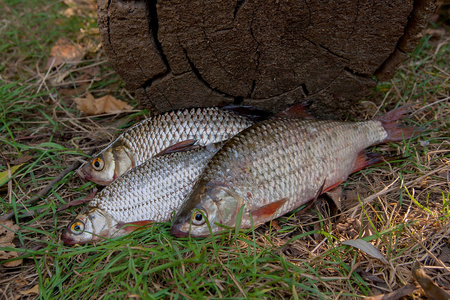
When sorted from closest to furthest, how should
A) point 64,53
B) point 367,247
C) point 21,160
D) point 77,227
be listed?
point 367,247 < point 77,227 < point 21,160 < point 64,53

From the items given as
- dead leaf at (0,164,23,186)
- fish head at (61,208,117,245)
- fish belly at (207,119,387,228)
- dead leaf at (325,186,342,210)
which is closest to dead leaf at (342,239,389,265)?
dead leaf at (325,186,342,210)

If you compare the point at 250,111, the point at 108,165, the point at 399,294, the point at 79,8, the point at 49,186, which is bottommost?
the point at 399,294

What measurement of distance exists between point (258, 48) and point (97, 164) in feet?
5.09

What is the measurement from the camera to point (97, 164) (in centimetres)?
273

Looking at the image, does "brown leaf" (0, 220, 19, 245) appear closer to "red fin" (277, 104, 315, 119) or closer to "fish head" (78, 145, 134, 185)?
"fish head" (78, 145, 134, 185)

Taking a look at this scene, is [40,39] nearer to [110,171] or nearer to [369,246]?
[110,171]

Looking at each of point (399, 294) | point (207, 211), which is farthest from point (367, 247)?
point (207, 211)

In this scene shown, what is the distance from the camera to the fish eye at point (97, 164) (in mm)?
2730

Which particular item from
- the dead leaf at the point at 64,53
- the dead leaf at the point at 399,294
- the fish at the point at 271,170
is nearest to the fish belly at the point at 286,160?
the fish at the point at 271,170

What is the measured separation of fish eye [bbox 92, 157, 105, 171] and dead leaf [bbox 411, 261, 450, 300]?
7.50 ft

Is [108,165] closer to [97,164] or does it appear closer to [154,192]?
[97,164]

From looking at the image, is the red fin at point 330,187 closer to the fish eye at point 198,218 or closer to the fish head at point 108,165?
the fish eye at point 198,218

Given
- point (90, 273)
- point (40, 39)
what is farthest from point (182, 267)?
point (40, 39)

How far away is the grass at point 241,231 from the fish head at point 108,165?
0.45 ft
